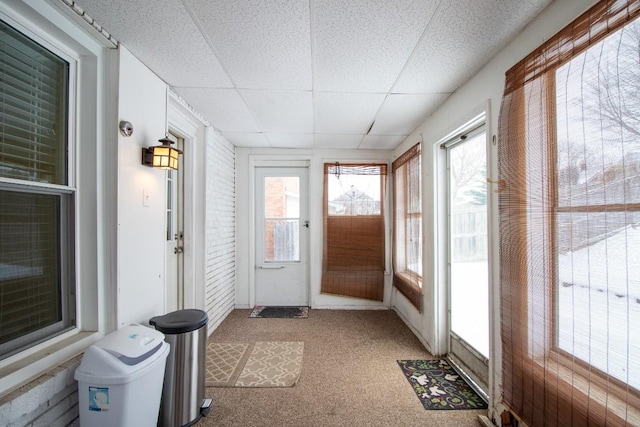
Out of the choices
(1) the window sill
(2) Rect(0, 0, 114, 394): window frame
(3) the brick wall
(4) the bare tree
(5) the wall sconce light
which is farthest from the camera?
(3) the brick wall

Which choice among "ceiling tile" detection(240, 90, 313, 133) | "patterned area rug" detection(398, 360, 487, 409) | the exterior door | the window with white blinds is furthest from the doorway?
the window with white blinds

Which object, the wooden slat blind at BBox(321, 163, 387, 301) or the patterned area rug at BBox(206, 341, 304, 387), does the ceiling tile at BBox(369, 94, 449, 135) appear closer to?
the wooden slat blind at BBox(321, 163, 387, 301)

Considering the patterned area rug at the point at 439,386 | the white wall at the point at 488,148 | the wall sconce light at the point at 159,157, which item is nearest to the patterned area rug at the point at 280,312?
the white wall at the point at 488,148

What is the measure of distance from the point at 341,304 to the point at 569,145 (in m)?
3.44

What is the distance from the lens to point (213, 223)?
10.7 feet

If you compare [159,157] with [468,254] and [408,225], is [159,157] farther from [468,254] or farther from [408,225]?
[408,225]

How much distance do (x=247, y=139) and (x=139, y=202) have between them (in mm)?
2091

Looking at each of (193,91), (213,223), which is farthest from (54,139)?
(213,223)

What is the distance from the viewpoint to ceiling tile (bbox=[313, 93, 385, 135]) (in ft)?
7.78

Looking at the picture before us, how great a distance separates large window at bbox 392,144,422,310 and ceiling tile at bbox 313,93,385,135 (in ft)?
2.27

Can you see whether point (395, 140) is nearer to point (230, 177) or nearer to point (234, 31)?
point (230, 177)

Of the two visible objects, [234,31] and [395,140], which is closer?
[234,31]

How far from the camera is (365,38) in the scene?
158cm

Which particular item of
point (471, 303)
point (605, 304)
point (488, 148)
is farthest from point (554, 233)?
point (471, 303)
